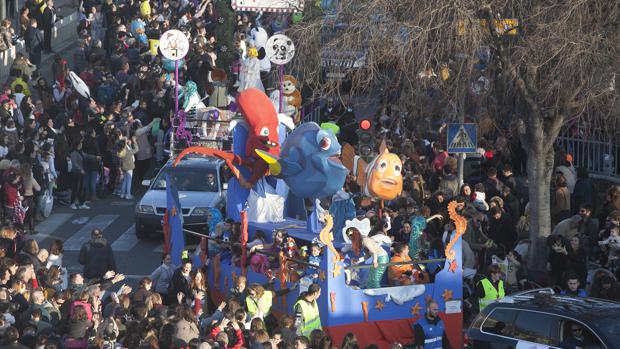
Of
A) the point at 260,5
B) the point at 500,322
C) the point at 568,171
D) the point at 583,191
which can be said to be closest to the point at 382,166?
the point at 500,322

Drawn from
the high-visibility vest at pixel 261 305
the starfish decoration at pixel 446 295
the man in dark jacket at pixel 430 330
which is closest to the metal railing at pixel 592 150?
the starfish decoration at pixel 446 295

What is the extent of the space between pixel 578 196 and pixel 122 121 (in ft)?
37.5

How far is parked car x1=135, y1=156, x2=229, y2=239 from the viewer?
93.4 ft

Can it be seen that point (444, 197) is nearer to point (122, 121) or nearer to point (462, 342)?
point (462, 342)

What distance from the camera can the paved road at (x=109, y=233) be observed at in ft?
90.0

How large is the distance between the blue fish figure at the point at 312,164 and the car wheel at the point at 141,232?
711cm

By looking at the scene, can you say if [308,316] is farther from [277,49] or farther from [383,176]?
[277,49]

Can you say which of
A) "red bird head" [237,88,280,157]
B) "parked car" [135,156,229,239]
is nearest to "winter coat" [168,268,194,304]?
"red bird head" [237,88,280,157]

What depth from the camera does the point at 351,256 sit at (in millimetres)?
21625

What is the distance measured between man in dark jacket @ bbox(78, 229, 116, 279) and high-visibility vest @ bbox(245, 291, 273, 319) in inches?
163

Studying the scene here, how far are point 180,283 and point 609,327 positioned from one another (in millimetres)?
7242

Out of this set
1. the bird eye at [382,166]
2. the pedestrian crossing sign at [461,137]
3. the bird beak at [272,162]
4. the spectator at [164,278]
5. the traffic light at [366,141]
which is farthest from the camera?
the traffic light at [366,141]

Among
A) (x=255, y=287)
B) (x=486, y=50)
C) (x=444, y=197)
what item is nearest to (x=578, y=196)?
(x=444, y=197)

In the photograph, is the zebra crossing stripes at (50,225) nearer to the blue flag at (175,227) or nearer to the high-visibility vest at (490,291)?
the blue flag at (175,227)
